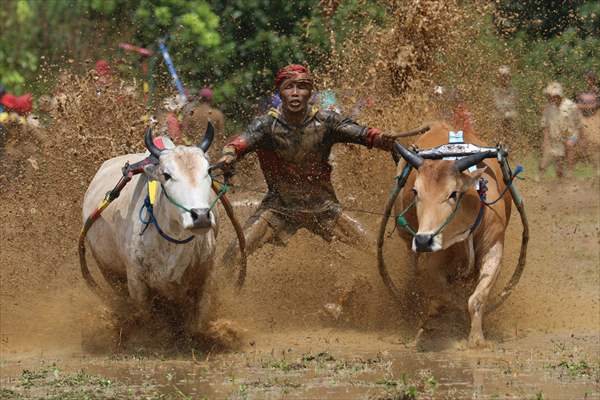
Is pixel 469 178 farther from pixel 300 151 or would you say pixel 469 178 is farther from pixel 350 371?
pixel 350 371

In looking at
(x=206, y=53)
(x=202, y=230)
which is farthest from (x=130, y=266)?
(x=206, y=53)

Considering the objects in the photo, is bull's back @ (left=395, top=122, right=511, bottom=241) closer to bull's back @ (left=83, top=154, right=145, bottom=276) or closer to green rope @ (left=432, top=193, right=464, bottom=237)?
green rope @ (left=432, top=193, right=464, bottom=237)

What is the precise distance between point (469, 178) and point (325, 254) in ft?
7.07

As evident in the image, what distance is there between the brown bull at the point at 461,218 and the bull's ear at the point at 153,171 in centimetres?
184

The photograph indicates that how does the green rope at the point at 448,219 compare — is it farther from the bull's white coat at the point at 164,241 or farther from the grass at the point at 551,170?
the grass at the point at 551,170

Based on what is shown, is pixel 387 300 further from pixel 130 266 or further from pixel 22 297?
pixel 22 297

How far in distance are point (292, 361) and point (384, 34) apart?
437 centimetres

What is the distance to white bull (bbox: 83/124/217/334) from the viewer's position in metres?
8.94

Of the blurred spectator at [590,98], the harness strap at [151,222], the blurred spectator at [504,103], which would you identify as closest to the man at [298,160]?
the harness strap at [151,222]

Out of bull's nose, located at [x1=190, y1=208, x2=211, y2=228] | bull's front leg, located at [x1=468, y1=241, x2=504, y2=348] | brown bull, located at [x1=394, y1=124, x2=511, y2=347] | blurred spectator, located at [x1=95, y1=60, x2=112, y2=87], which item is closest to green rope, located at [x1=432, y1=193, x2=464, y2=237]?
brown bull, located at [x1=394, y1=124, x2=511, y2=347]

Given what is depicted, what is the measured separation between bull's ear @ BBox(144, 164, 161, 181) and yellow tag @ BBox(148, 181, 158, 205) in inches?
8.2

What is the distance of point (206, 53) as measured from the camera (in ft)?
56.5

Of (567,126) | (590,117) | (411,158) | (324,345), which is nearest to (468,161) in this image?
(411,158)

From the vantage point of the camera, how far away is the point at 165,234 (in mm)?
9375
